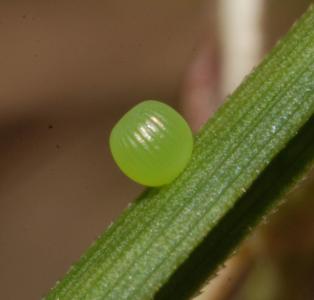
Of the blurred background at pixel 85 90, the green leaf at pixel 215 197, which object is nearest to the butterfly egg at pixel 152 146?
the green leaf at pixel 215 197

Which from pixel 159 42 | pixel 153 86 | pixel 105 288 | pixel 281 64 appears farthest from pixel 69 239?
pixel 281 64

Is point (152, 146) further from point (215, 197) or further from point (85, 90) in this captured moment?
point (85, 90)

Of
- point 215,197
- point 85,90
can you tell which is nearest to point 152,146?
point 215,197

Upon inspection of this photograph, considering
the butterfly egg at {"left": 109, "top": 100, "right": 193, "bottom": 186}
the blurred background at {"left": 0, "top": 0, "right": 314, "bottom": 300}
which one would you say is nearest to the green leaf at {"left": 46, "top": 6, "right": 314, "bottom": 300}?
the butterfly egg at {"left": 109, "top": 100, "right": 193, "bottom": 186}

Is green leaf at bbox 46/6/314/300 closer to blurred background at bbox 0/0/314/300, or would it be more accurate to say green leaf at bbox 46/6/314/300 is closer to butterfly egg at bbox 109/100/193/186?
butterfly egg at bbox 109/100/193/186

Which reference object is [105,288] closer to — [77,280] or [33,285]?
[77,280]

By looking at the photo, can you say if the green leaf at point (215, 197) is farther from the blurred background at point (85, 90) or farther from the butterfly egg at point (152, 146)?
the blurred background at point (85, 90)
